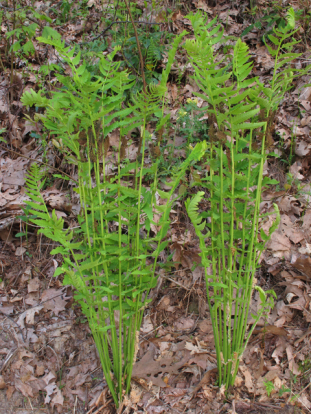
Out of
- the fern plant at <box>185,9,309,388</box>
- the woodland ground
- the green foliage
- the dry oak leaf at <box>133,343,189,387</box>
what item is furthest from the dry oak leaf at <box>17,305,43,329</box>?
the green foliage

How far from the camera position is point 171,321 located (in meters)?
2.43

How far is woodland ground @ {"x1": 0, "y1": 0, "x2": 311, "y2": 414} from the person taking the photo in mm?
2004

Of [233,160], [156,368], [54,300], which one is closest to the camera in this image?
[233,160]

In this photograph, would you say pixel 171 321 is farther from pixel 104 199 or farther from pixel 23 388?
pixel 104 199

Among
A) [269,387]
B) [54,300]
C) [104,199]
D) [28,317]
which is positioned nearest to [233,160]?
[104,199]

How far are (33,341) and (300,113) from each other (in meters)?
3.07

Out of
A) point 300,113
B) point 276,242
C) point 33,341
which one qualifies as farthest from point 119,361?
point 300,113

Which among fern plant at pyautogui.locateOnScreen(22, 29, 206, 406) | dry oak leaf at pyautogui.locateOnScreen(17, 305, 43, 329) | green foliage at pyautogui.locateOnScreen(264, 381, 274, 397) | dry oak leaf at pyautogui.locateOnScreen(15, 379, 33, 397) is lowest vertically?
dry oak leaf at pyautogui.locateOnScreen(15, 379, 33, 397)

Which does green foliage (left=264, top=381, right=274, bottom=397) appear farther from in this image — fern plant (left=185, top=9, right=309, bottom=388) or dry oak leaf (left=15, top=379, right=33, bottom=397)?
dry oak leaf (left=15, top=379, right=33, bottom=397)

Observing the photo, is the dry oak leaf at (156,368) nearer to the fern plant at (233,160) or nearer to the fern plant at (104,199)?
the fern plant at (104,199)

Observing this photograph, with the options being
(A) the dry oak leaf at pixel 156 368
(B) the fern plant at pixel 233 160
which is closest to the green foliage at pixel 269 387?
(B) the fern plant at pixel 233 160

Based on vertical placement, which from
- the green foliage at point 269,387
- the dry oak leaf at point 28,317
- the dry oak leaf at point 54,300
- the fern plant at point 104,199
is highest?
the fern plant at point 104,199

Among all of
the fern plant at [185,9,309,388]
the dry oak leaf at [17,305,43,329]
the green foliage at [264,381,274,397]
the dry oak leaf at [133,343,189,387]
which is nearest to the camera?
the fern plant at [185,9,309,388]

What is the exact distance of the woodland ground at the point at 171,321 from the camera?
6.57 ft
